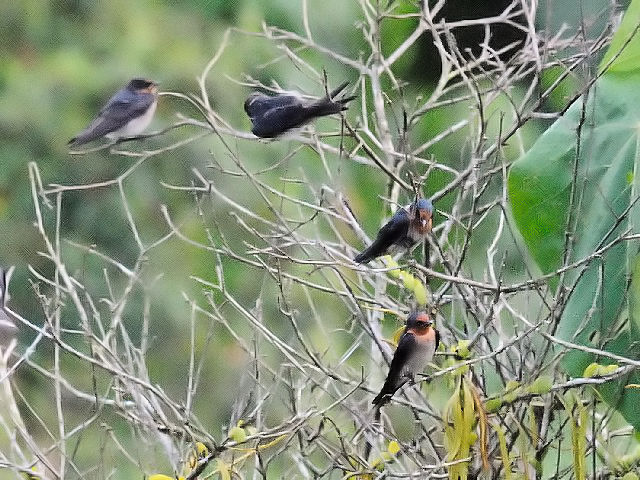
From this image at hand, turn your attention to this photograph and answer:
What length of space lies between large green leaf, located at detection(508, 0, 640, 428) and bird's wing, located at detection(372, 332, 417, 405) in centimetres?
11

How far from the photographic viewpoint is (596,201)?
74cm

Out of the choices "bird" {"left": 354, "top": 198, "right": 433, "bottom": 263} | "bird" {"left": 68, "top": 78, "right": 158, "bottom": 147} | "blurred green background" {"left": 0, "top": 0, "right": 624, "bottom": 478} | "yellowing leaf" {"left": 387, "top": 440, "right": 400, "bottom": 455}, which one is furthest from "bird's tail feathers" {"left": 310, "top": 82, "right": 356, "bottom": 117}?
"blurred green background" {"left": 0, "top": 0, "right": 624, "bottom": 478}

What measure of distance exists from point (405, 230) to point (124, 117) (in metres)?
0.74

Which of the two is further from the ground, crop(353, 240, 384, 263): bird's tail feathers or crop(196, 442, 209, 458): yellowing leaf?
crop(353, 240, 384, 263): bird's tail feathers

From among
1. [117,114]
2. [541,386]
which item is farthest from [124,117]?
[541,386]

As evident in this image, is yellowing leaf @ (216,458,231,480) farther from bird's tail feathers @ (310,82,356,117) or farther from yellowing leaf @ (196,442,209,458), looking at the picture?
bird's tail feathers @ (310,82,356,117)

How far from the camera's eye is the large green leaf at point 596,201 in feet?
2.27

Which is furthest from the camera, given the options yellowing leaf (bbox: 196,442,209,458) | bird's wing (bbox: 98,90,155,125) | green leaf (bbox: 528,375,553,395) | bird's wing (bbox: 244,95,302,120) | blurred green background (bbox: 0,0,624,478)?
blurred green background (bbox: 0,0,624,478)

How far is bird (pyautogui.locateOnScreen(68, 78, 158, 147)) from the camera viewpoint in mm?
1357

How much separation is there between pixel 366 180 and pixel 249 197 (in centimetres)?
54

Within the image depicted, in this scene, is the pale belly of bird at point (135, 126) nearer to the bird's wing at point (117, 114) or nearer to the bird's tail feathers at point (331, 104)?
the bird's wing at point (117, 114)

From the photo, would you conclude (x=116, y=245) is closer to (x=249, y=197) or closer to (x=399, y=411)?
(x=249, y=197)

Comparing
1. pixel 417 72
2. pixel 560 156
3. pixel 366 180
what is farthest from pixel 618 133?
pixel 417 72

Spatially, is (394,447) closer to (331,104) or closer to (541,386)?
(541,386)
